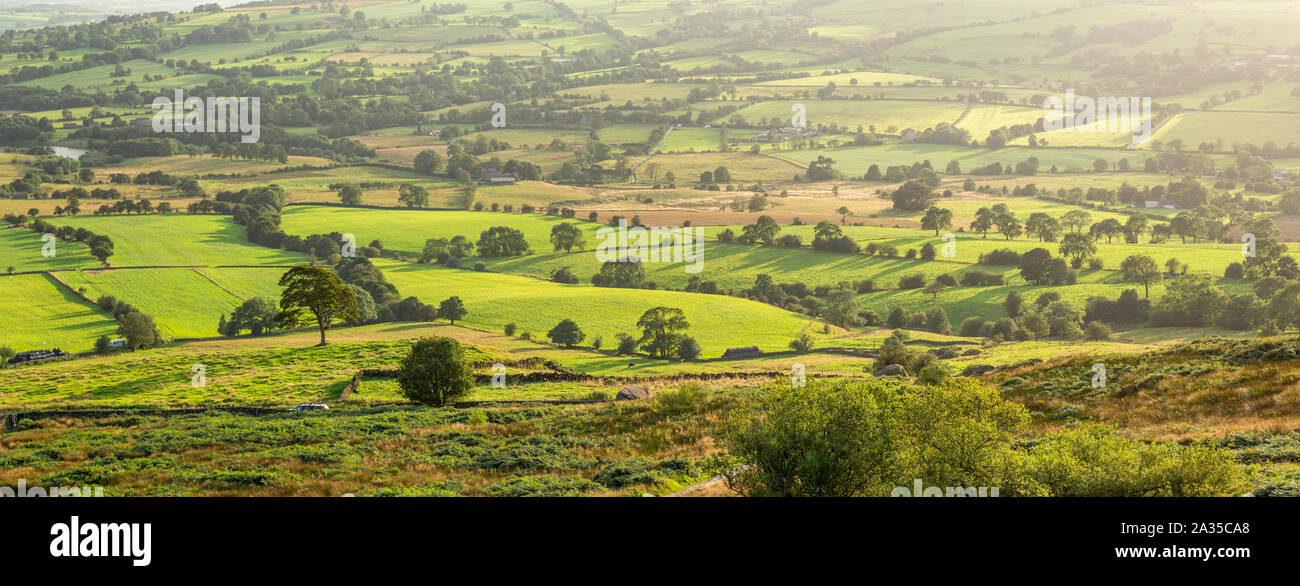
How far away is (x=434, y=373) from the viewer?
49844 mm

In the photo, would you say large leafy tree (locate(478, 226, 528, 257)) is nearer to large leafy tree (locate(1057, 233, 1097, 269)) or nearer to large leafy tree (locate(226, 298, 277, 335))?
large leafy tree (locate(226, 298, 277, 335))

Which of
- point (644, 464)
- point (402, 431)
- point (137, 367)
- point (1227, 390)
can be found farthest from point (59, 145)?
point (1227, 390)

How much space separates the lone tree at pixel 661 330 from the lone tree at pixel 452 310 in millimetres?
21218

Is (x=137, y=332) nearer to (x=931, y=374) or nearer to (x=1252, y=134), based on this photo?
(x=931, y=374)

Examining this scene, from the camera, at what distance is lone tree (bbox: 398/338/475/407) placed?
49.9 meters

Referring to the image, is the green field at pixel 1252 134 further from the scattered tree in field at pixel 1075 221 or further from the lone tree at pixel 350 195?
the lone tree at pixel 350 195

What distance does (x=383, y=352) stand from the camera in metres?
68.2

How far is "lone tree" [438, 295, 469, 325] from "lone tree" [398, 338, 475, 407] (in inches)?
1579

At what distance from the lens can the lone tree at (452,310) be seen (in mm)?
90500

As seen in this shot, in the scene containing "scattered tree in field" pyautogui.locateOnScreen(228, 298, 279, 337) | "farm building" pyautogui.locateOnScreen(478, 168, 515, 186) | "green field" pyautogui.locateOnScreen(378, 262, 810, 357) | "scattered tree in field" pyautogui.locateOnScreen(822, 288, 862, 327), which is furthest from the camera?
"farm building" pyautogui.locateOnScreen(478, 168, 515, 186)

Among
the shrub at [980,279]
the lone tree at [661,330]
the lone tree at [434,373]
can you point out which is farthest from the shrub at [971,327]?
the lone tree at [434,373]

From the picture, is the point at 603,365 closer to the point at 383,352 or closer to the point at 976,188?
the point at 383,352

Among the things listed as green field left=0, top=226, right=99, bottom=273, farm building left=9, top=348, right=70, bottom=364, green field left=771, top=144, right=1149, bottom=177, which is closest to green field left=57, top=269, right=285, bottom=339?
green field left=0, top=226, right=99, bottom=273
